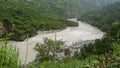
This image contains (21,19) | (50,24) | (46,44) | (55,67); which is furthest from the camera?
(50,24)

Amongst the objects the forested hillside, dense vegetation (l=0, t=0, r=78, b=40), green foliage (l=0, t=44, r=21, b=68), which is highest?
the forested hillside

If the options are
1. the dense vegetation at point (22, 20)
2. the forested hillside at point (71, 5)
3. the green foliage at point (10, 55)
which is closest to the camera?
the green foliage at point (10, 55)

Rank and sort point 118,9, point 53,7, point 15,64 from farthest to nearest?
point 53,7 < point 118,9 < point 15,64

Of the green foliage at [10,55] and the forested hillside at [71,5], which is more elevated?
the forested hillside at [71,5]

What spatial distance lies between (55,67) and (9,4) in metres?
65.2

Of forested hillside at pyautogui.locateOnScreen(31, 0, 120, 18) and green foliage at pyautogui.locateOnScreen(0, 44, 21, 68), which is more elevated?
forested hillside at pyautogui.locateOnScreen(31, 0, 120, 18)

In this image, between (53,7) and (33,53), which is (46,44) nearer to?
(33,53)

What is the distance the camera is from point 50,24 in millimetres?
68375

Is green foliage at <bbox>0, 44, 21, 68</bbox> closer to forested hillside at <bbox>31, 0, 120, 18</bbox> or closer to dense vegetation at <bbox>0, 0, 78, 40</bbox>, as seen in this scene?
dense vegetation at <bbox>0, 0, 78, 40</bbox>

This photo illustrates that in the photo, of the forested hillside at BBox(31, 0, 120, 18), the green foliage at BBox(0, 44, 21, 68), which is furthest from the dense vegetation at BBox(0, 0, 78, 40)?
the green foliage at BBox(0, 44, 21, 68)

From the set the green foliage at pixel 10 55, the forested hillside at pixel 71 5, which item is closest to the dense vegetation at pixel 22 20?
the forested hillside at pixel 71 5

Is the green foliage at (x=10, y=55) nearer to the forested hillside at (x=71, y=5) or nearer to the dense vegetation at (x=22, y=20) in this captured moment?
the dense vegetation at (x=22, y=20)

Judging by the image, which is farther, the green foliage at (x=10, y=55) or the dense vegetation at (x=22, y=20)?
the dense vegetation at (x=22, y=20)

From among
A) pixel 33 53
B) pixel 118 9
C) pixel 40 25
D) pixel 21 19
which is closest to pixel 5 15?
pixel 21 19
